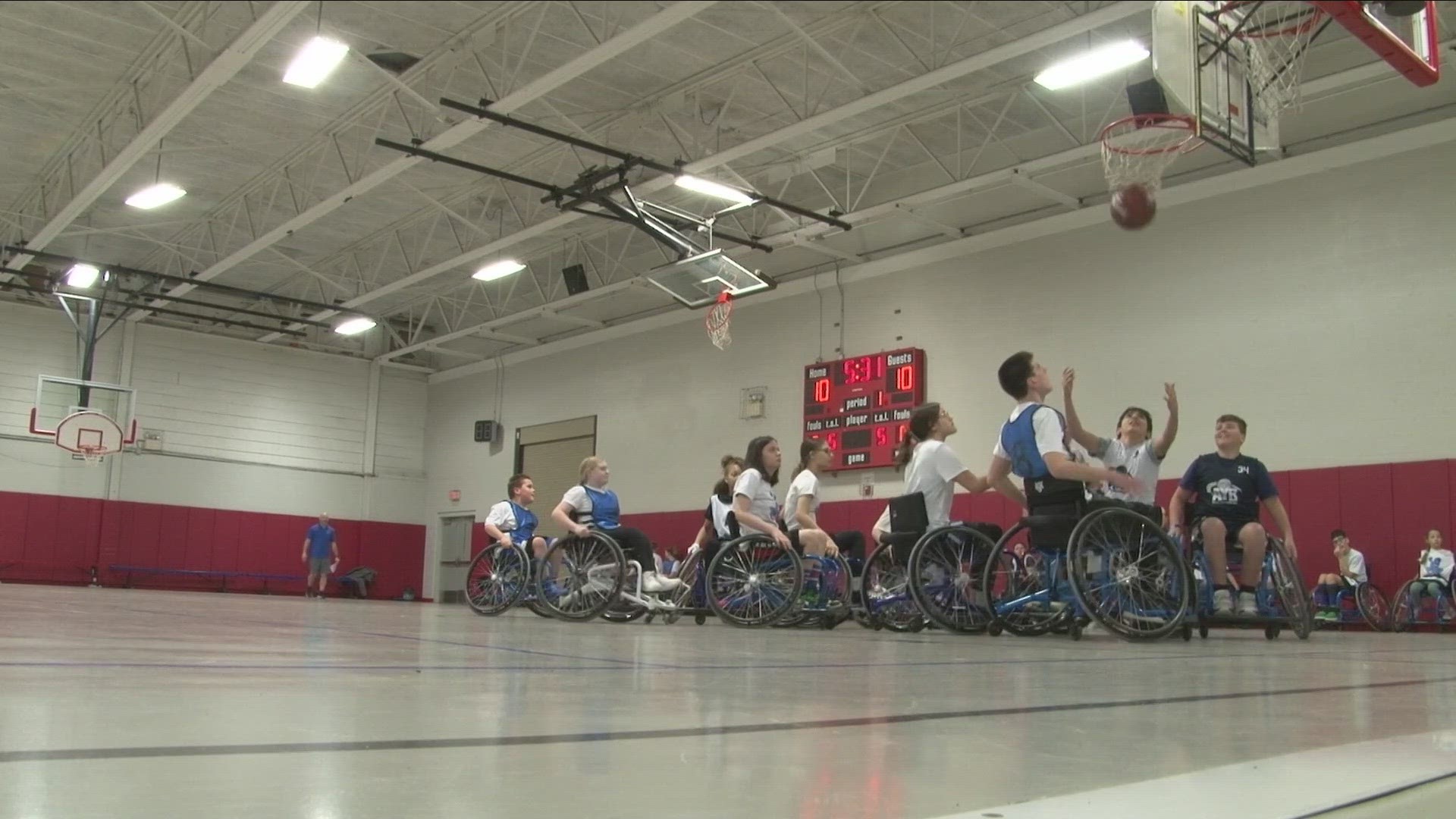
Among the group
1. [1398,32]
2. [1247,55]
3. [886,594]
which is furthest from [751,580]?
[1398,32]

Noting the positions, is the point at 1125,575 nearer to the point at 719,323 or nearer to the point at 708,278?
the point at 708,278

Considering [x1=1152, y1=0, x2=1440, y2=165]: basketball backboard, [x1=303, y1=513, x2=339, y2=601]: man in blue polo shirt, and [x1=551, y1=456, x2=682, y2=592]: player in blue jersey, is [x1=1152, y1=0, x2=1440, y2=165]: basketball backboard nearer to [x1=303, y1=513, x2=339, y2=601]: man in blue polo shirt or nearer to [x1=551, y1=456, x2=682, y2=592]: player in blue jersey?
[x1=551, y1=456, x2=682, y2=592]: player in blue jersey

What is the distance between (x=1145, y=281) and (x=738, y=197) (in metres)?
3.62

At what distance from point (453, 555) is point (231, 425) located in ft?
12.4

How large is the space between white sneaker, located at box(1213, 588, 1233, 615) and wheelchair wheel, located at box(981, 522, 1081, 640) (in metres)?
0.61

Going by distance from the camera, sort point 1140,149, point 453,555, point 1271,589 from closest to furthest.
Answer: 1. point 1271,589
2. point 1140,149
3. point 453,555

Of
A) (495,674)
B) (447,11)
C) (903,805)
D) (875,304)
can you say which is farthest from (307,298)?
(903,805)

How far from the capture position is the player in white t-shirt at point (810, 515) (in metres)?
5.89

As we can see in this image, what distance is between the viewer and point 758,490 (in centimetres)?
591

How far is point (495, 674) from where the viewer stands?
197cm

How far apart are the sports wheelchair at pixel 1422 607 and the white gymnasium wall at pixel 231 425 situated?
555 inches

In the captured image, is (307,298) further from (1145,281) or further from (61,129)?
(1145,281)

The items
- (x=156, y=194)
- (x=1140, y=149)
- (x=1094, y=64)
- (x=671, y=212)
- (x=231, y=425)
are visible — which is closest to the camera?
(x=1140, y=149)

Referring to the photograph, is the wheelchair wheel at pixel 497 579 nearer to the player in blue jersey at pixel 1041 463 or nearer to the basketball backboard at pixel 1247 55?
the player in blue jersey at pixel 1041 463
